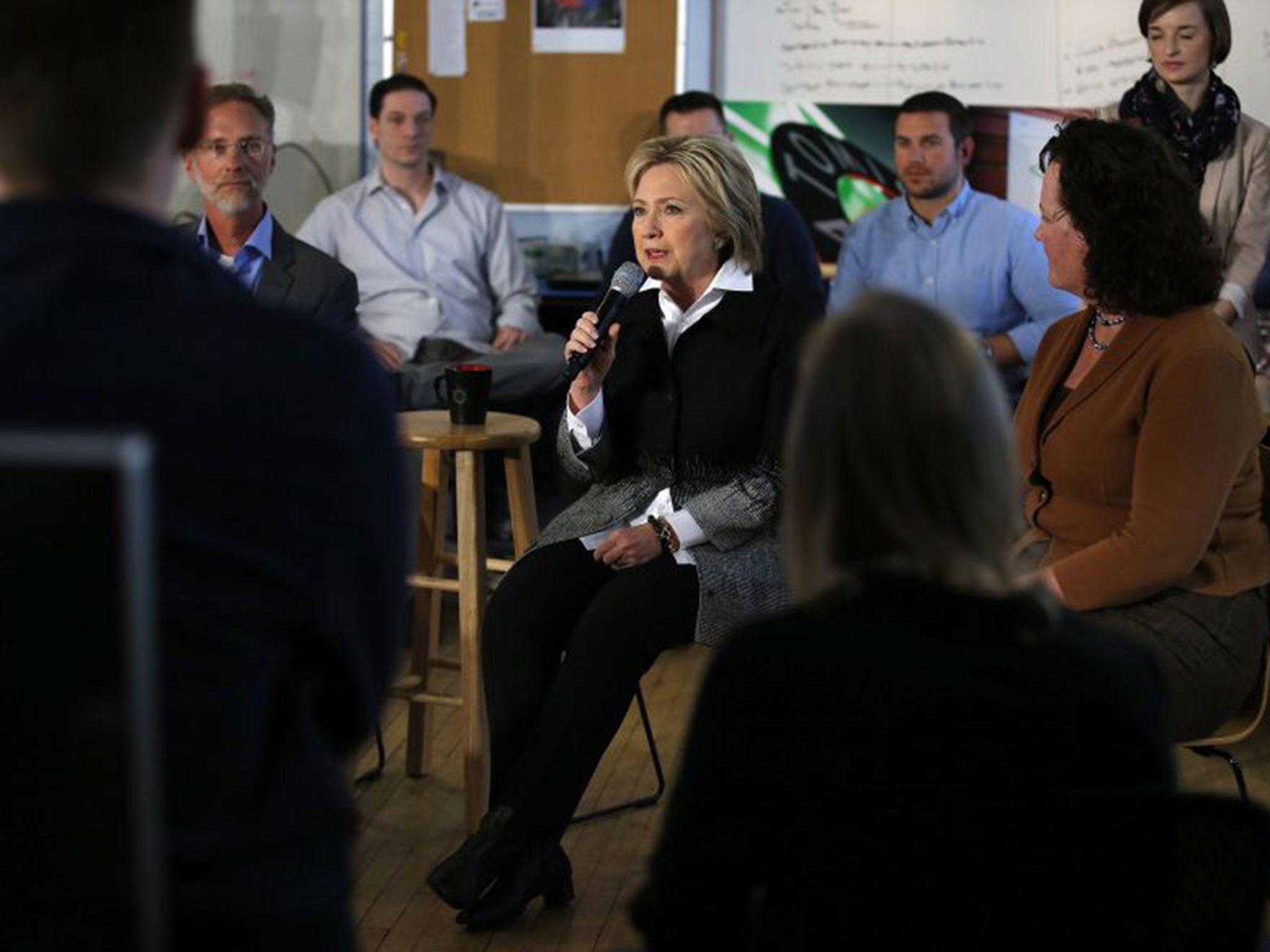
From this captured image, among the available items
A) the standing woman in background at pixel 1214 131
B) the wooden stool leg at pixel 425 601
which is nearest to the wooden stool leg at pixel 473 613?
the wooden stool leg at pixel 425 601

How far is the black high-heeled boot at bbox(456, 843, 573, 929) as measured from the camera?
3139 mm

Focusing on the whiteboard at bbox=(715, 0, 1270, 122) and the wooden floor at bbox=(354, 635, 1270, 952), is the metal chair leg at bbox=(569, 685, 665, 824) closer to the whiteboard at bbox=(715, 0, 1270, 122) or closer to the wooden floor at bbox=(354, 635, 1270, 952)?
the wooden floor at bbox=(354, 635, 1270, 952)

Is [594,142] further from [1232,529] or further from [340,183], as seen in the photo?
[1232,529]

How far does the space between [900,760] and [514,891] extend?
180 centimetres

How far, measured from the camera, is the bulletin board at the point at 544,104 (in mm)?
6488

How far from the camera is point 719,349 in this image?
3.46 meters

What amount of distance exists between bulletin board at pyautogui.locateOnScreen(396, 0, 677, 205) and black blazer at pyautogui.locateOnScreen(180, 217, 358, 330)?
239 centimetres

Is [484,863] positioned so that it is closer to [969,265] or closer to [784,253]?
[784,253]

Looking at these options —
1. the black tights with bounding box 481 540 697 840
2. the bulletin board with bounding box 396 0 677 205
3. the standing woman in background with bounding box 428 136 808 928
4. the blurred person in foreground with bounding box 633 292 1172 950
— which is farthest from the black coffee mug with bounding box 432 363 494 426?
the bulletin board with bounding box 396 0 677 205

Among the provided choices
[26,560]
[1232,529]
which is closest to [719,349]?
[1232,529]

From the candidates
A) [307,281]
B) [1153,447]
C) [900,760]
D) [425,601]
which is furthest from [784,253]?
[900,760]

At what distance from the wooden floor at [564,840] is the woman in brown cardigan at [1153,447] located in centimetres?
64

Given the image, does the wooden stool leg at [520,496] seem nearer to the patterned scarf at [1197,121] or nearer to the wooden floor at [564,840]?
the wooden floor at [564,840]

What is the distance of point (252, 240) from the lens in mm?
4230
